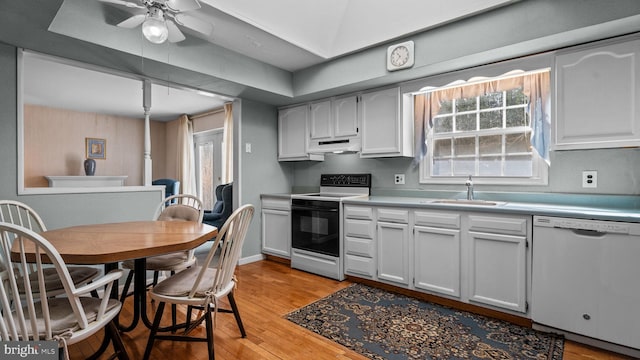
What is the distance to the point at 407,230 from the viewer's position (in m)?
2.87

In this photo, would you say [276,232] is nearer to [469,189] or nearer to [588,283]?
[469,189]

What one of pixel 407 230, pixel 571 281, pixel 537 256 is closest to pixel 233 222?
pixel 407 230

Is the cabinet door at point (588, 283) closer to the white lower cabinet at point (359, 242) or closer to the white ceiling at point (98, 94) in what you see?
the white lower cabinet at point (359, 242)

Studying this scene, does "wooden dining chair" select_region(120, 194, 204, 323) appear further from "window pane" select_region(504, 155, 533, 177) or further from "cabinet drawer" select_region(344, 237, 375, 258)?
"window pane" select_region(504, 155, 533, 177)

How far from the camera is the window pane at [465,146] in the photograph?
10.4 feet

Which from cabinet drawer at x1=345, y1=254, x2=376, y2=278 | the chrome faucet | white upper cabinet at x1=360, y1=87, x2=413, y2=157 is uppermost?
white upper cabinet at x1=360, y1=87, x2=413, y2=157

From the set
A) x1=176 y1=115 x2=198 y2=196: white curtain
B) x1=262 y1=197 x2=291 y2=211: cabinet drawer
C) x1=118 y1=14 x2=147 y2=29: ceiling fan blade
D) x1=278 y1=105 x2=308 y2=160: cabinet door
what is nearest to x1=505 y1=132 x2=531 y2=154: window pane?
x1=278 y1=105 x2=308 y2=160: cabinet door

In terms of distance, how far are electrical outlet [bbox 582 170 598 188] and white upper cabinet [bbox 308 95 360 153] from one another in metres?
2.00

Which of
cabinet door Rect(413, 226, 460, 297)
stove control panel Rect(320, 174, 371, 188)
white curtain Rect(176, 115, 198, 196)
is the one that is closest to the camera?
cabinet door Rect(413, 226, 460, 297)

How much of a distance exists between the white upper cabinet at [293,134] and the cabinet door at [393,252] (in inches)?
60.7

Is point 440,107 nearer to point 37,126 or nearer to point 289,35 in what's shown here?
point 289,35

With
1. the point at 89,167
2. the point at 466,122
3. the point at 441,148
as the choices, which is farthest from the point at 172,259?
the point at 89,167

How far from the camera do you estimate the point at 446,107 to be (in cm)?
333

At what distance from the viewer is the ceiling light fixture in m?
1.81
